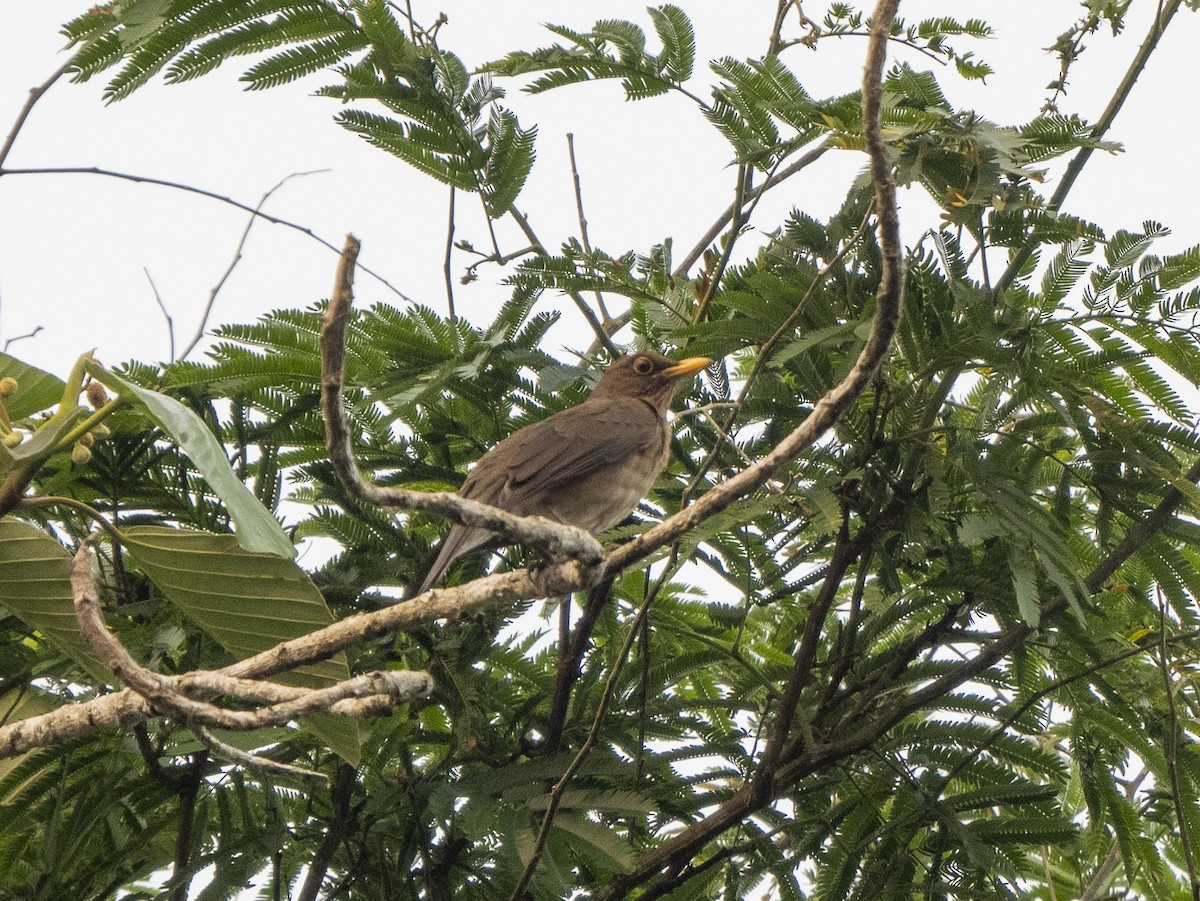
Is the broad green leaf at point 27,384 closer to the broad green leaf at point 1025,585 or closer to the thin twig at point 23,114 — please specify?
the thin twig at point 23,114

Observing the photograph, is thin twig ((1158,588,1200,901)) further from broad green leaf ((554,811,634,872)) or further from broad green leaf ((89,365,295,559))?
broad green leaf ((89,365,295,559))

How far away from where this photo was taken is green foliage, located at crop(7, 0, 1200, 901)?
3654 millimetres

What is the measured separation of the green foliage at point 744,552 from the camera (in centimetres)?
365

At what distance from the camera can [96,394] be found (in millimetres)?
2732

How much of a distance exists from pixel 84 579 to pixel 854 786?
2612 millimetres

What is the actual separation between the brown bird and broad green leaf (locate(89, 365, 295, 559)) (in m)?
1.99

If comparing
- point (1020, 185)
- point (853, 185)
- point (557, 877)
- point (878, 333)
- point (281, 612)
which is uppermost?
point (1020, 185)

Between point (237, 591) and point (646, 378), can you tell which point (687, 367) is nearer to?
point (646, 378)

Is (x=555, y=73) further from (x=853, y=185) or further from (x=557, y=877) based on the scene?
(x=557, y=877)

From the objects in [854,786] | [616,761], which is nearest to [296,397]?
[616,761]

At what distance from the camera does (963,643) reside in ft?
13.8

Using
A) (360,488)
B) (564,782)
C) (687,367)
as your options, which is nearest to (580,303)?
(687,367)

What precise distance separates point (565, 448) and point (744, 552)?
39.4 inches

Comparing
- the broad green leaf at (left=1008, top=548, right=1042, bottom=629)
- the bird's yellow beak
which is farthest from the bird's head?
the broad green leaf at (left=1008, top=548, right=1042, bottom=629)
